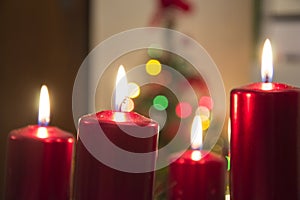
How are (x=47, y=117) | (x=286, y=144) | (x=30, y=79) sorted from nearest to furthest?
1. (x=286, y=144)
2. (x=47, y=117)
3. (x=30, y=79)

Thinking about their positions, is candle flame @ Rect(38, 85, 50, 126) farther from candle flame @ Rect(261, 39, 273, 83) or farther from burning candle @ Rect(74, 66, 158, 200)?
candle flame @ Rect(261, 39, 273, 83)

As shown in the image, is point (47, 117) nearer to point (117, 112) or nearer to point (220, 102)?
point (117, 112)

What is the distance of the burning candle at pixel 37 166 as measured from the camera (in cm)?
53

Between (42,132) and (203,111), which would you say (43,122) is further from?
(203,111)

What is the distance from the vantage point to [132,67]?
2506 millimetres

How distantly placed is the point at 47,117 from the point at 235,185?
8.4 inches

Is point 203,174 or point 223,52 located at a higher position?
point 223,52

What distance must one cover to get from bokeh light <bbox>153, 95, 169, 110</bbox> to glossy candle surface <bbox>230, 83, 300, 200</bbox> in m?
1.25

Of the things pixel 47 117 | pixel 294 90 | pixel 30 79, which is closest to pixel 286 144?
pixel 294 90

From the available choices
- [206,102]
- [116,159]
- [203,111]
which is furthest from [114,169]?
[206,102]

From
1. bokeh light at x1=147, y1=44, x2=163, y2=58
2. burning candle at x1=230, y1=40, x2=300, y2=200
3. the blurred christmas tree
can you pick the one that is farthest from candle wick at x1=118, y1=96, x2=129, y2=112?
bokeh light at x1=147, y1=44, x2=163, y2=58

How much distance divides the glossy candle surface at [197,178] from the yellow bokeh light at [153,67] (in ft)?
4.98

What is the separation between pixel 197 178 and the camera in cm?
57

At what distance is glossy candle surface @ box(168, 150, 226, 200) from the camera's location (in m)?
0.56
